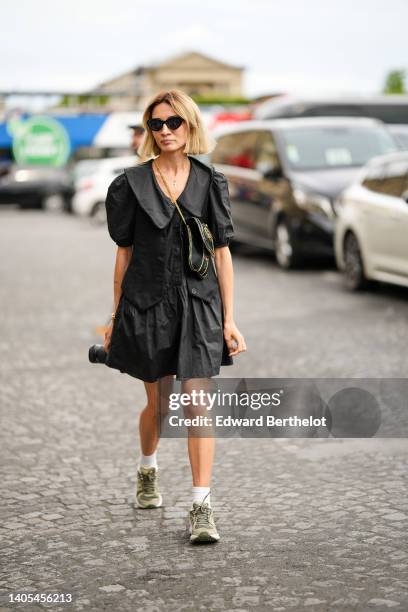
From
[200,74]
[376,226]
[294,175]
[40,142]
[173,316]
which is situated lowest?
[40,142]

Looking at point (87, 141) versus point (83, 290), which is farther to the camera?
point (87, 141)

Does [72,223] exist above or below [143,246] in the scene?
below

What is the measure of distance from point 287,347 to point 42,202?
2857cm

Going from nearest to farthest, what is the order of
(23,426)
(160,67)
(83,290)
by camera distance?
(23,426)
(83,290)
(160,67)

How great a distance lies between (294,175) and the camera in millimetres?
15750

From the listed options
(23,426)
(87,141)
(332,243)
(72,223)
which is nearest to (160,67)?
(87,141)

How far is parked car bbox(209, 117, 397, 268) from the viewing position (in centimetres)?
1534

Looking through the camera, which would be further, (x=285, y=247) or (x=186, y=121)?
(x=285, y=247)

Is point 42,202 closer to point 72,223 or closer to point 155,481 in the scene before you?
point 72,223

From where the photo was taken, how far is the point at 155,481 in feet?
17.7

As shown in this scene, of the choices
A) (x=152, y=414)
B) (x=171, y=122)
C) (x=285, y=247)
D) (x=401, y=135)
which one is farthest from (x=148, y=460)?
(x=401, y=135)

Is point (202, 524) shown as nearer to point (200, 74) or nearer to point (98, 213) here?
point (98, 213)

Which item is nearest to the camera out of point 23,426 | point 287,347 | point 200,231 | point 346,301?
point 200,231

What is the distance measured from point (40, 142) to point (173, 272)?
110 ft
